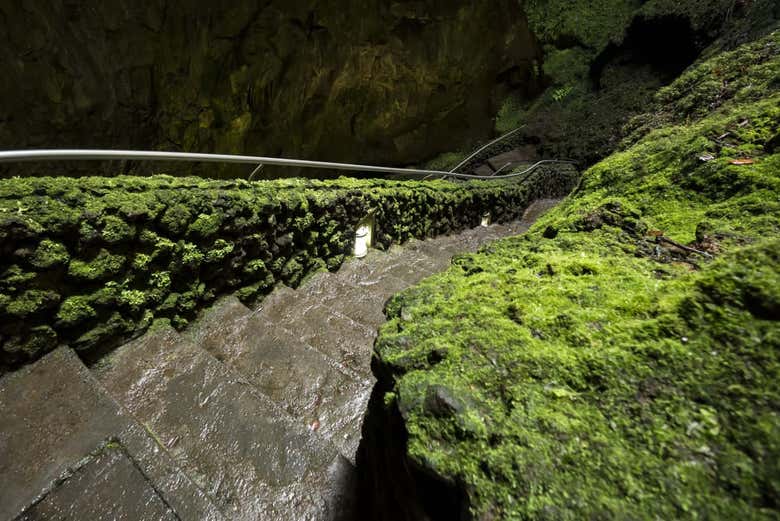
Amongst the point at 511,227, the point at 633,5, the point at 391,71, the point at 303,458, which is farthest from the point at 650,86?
the point at 303,458

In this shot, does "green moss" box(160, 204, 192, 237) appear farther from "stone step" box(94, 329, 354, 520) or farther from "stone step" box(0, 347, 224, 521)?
"stone step" box(0, 347, 224, 521)

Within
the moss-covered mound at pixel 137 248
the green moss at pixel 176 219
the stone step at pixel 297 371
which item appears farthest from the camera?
the green moss at pixel 176 219

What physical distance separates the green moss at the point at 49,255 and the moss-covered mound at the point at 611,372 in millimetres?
1469

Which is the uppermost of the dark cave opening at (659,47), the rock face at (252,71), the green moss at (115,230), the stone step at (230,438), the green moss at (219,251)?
the dark cave opening at (659,47)

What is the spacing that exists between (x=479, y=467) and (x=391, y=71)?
31.4 ft

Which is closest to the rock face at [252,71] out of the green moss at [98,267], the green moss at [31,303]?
the green moss at [98,267]

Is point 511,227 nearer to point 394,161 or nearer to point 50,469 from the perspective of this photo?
point 394,161

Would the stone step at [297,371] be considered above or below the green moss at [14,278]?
below

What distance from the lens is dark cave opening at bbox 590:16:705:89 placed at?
25.0 feet

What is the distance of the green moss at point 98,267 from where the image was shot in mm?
1428

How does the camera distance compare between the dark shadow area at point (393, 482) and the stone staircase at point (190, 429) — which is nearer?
the dark shadow area at point (393, 482)

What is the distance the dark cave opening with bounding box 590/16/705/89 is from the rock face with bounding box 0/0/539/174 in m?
2.44

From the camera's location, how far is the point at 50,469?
1.02 meters

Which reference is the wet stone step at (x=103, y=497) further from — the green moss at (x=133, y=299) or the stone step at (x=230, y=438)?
the green moss at (x=133, y=299)
